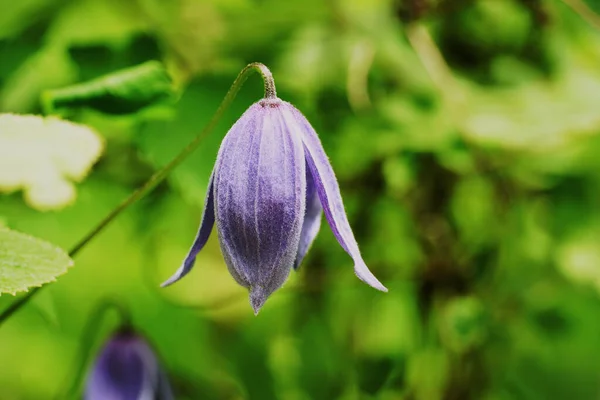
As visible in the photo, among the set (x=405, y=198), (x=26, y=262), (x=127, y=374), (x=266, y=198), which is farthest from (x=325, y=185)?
(x=405, y=198)

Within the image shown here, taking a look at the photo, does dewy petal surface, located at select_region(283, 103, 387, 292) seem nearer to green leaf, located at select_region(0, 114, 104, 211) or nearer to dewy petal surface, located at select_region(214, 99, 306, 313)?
dewy petal surface, located at select_region(214, 99, 306, 313)

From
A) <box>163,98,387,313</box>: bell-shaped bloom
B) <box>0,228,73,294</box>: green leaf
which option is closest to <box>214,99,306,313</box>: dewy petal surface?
<box>163,98,387,313</box>: bell-shaped bloom

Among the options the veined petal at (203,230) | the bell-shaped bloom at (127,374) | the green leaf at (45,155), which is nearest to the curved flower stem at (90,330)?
the bell-shaped bloom at (127,374)

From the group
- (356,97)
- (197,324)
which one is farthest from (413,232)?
(197,324)

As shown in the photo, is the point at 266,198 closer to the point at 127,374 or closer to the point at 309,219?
the point at 309,219

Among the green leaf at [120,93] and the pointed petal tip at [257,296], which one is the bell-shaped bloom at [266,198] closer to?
the pointed petal tip at [257,296]

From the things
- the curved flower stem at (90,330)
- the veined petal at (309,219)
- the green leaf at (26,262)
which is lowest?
the curved flower stem at (90,330)
